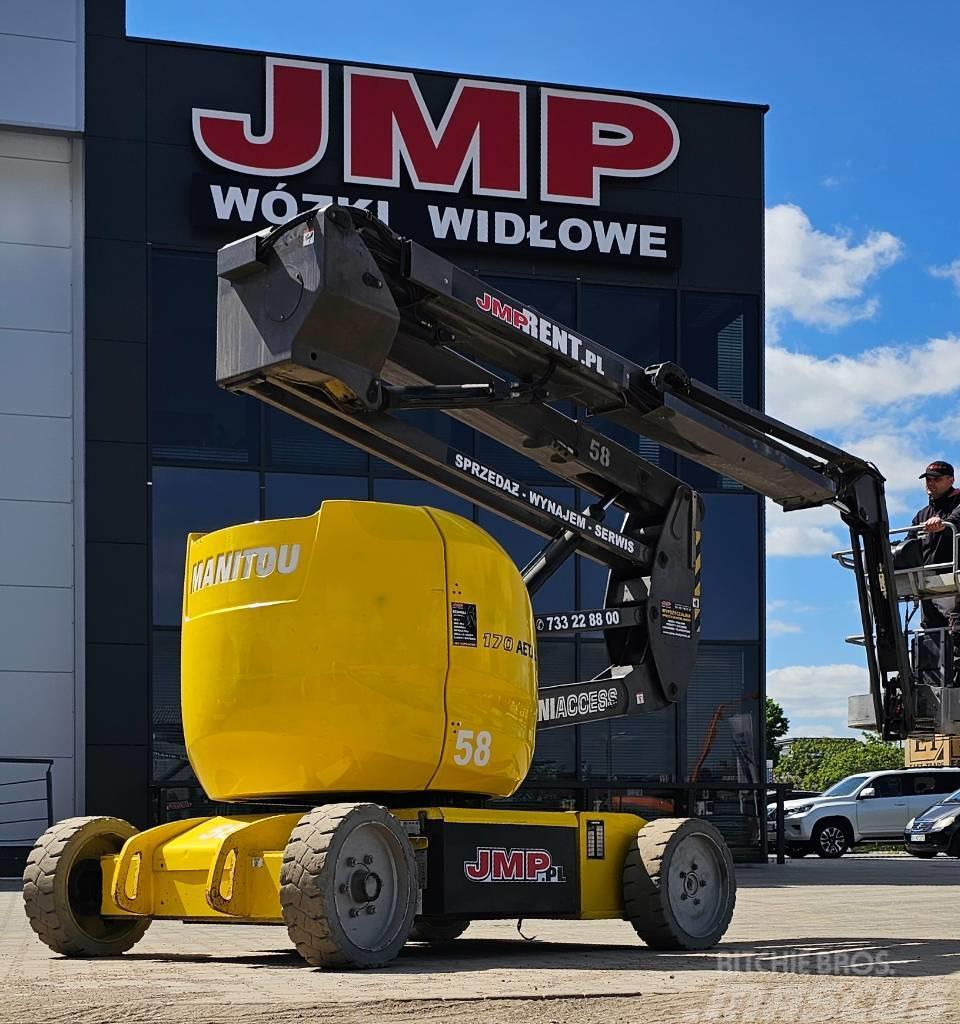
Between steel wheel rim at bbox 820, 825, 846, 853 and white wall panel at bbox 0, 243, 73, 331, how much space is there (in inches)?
717

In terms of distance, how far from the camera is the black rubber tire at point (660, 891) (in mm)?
10344

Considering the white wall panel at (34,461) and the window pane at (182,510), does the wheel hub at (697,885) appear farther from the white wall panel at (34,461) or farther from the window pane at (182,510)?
the white wall panel at (34,461)

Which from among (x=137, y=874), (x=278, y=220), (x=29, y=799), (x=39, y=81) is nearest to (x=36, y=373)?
(x=278, y=220)

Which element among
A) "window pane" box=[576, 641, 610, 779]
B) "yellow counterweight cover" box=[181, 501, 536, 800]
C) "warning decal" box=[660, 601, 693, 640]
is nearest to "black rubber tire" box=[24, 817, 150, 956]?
"yellow counterweight cover" box=[181, 501, 536, 800]

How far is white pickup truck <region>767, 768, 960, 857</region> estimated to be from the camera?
107 feet

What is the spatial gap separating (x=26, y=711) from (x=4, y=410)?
12.5 ft

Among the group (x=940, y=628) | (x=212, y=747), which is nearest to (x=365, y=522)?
(x=212, y=747)

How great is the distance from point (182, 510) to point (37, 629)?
2338 mm

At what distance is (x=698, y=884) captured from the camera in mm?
10672

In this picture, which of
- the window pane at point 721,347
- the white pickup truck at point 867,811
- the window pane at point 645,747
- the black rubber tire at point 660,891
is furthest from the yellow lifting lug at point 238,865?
the white pickup truck at point 867,811

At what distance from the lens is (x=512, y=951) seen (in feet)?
34.1

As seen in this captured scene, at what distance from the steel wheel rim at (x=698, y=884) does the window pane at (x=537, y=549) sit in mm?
11751

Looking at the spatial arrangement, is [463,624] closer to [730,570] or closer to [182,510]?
[182,510]

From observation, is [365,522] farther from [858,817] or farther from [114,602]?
[858,817]
